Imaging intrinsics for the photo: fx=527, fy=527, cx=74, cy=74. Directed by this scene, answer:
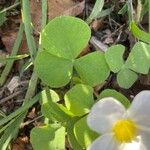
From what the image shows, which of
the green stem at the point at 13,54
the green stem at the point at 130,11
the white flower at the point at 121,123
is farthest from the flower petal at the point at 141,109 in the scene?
the green stem at the point at 13,54

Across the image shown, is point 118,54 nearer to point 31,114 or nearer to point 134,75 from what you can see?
point 134,75

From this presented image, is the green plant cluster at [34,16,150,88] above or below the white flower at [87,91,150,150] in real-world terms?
above

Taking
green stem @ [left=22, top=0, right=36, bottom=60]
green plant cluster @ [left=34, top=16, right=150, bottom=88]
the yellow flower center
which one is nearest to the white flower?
the yellow flower center

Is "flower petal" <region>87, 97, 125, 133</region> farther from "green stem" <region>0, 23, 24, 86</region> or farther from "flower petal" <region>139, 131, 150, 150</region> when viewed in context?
"green stem" <region>0, 23, 24, 86</region>

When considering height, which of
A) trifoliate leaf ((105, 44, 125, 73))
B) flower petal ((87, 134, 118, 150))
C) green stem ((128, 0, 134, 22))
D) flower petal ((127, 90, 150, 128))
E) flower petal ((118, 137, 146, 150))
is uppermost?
green stem ((128, 0, 134, 22))

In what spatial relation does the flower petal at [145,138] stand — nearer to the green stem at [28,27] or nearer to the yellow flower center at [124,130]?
the yellow flower center at [124,130]

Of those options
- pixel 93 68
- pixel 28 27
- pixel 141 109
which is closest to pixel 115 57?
pixel 93 68

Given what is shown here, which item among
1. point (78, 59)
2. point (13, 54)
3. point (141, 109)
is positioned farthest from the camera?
point (13, 54)

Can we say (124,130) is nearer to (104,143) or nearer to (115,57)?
(104,143)
